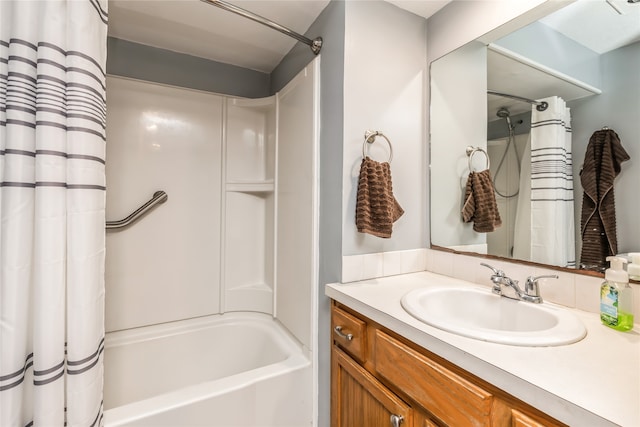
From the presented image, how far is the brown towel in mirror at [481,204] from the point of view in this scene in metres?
1.13

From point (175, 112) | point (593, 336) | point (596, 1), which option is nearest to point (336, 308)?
point (593, 336)

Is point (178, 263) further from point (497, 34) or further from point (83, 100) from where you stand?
point (497, 34)

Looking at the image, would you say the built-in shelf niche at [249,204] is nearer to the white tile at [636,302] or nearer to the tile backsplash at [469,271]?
the tile backsplash at [469,271]

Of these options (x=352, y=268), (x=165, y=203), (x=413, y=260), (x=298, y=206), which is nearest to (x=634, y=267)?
(x=413, y=260)

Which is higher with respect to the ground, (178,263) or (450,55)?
(450,55)

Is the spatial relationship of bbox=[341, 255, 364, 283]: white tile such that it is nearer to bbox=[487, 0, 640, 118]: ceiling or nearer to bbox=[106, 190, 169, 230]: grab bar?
bbox=[487, 0, 640, 118]: ceiling

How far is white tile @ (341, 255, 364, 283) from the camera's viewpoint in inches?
45.1

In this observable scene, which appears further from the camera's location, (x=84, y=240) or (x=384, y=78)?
(x=384, y=78)

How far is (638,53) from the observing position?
2.48 ft

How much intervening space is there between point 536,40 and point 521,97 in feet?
0.63

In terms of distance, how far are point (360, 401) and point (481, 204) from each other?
930 mm

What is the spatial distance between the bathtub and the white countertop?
729 mm

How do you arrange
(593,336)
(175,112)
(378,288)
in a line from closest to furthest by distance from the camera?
(593,336) < (378,288) < (175,112)

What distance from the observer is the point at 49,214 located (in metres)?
0.77
